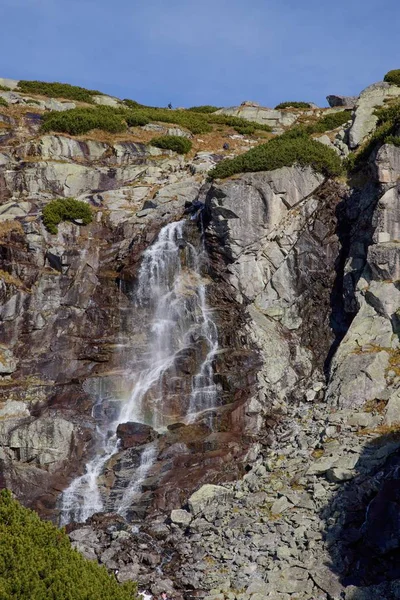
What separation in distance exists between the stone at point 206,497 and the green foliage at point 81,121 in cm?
3501

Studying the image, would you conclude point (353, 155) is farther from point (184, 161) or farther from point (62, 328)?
point (62, 328)

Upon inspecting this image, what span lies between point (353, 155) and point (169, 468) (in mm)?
22267

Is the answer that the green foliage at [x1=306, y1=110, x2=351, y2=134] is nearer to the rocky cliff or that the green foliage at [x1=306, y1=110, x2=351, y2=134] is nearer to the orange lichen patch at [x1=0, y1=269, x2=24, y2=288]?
the rocky cliff

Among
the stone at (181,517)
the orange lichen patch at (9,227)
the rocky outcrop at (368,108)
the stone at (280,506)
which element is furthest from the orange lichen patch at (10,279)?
the rocky outcrop at (368,108)

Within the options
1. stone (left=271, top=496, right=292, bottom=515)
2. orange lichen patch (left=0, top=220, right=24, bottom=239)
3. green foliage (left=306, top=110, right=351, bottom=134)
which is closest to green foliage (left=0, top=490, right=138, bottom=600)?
stone (left=271, top=496, right=292, bottom=515)

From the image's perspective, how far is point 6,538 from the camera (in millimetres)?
13938

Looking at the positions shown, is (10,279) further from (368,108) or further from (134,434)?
(368,108)

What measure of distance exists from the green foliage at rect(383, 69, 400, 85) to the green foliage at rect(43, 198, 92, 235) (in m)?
23.4

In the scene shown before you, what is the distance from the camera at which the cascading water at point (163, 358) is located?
79.0 ft

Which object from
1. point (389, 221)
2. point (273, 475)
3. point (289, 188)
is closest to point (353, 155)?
point (289, 188)

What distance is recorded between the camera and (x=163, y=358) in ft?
99.7

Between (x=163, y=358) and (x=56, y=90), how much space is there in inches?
1601

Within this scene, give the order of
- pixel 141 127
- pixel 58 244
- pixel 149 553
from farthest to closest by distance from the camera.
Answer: pixel 141 127
pixel 58 244
pixel 149 553

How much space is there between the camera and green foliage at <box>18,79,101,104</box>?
61.1 meters
